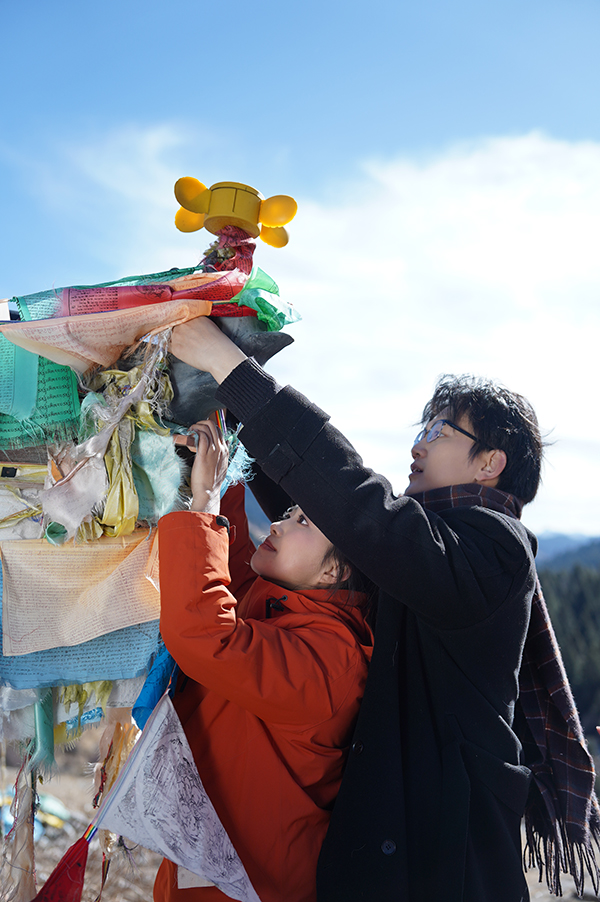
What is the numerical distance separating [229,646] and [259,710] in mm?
159

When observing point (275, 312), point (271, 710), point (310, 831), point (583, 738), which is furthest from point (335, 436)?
point (583, 738)

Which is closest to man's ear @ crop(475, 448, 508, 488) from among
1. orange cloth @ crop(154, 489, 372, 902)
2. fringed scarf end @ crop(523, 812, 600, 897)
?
orange cloth @ crop(154, 489, 372, 902)

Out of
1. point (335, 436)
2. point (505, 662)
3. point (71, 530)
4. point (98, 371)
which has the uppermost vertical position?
point (98, 371)

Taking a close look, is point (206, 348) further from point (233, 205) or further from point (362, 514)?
point (362, 514)

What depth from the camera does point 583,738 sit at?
1.62m

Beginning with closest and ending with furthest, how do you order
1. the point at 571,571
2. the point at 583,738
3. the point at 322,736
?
1. the point at 322,736
2. the point at 583,738
3. the point at 571,571

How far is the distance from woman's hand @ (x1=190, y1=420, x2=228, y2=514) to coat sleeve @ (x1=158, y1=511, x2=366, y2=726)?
2.8 inches

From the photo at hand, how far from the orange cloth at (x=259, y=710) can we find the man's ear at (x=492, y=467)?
541mm

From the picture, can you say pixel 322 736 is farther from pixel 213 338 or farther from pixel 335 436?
pixel 213 338

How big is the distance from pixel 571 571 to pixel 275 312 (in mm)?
14325

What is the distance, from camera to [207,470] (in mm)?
1452

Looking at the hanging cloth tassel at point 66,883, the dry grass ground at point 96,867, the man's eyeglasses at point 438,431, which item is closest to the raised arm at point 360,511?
the man's eyeglasses at point 438,431

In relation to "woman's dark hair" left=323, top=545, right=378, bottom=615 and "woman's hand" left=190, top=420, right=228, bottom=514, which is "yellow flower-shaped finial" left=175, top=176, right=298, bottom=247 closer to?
"woman's hand" left=190, top=420, right=228, bottom=514

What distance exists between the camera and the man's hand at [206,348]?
1335mm
